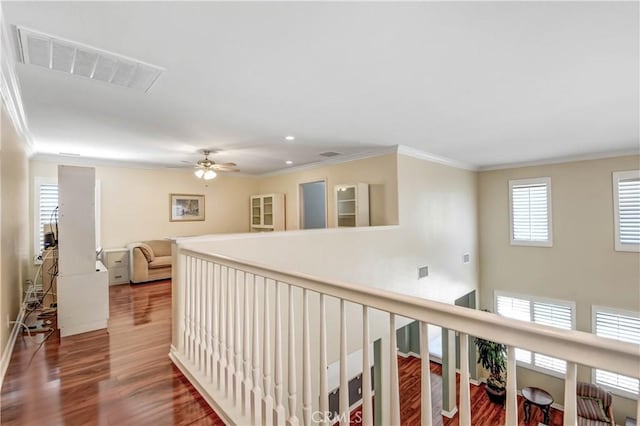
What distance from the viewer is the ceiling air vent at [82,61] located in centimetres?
181

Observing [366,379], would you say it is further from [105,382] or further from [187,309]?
[105,382]

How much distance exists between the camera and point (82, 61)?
2.03 meters

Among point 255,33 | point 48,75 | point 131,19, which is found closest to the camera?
point 131,19

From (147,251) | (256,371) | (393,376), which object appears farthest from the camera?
(147,251)

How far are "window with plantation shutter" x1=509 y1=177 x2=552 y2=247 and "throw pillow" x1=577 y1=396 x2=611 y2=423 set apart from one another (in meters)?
A: 2.71

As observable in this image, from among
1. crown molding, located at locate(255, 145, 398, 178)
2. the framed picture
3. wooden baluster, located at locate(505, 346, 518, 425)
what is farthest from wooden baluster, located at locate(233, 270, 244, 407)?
the framed picture

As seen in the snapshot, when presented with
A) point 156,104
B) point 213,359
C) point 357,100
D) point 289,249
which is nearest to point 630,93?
point 357,100

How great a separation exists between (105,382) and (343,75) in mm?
3087

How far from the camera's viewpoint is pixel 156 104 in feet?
9.36

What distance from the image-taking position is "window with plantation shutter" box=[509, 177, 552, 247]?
6.07m

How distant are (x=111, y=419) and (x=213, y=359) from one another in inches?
28.0

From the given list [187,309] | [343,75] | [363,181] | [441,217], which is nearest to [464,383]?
[343,75]

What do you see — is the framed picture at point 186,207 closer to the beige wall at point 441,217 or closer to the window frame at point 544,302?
the beige wall at point 441,217

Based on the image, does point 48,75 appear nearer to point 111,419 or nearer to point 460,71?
point 111,419
